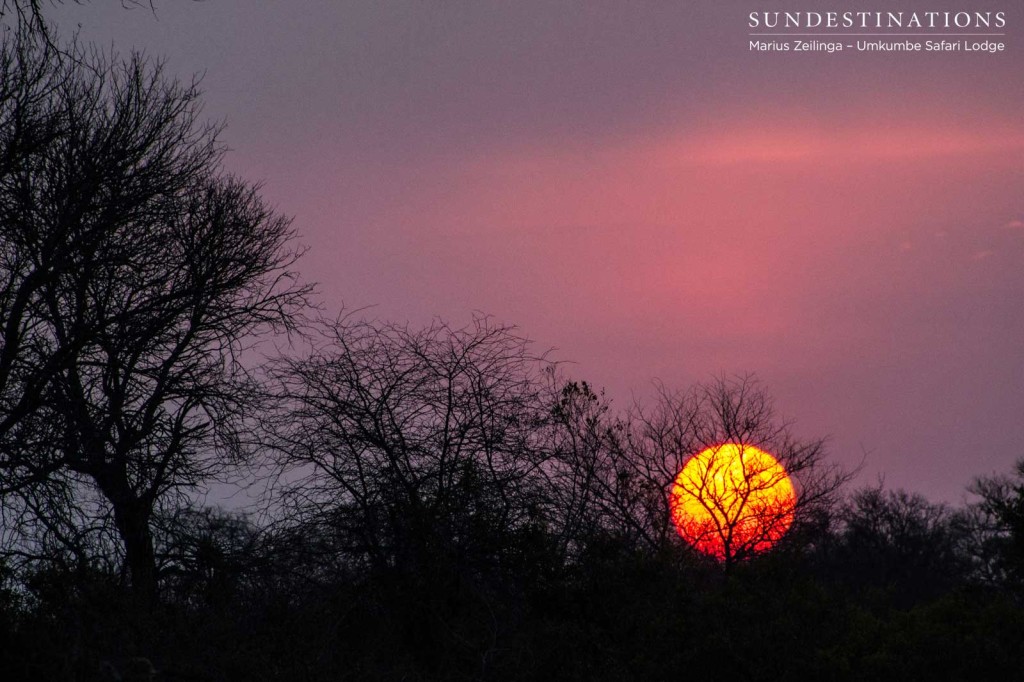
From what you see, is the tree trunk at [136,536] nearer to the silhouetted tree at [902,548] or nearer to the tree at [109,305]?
the tree at [109,305]

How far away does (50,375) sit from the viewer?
504 inches

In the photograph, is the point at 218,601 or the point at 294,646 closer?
the point at 294,646

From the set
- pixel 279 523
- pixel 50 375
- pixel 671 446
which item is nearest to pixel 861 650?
pixel 279 523

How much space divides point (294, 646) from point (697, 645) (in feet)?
13.6

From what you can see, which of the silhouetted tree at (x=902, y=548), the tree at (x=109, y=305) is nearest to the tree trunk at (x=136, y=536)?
the tree at (x=109, y=305)

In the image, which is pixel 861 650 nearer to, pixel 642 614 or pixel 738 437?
pixel 642 614

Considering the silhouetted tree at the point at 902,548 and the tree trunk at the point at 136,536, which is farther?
the silhouetted tree at the point at 902,548

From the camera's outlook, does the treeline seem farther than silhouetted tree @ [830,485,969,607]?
No

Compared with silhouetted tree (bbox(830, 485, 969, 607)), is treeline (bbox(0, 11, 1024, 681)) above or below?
below

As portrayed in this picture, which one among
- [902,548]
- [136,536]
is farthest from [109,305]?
[902,548]

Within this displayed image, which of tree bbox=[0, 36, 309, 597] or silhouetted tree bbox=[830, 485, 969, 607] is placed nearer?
tree bbox=[0, 36, 309, 597]

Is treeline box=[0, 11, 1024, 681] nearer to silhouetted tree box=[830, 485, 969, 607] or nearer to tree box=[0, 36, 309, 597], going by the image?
tree box=[0, 36, 309, 597]

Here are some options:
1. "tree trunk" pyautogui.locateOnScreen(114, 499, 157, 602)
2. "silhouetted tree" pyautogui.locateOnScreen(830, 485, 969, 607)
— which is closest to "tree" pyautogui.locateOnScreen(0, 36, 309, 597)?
"tree trunk" pyautogui.locateOnScreen(114, 499, 157, 602)

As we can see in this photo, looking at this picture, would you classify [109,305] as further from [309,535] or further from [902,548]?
[902,548]
